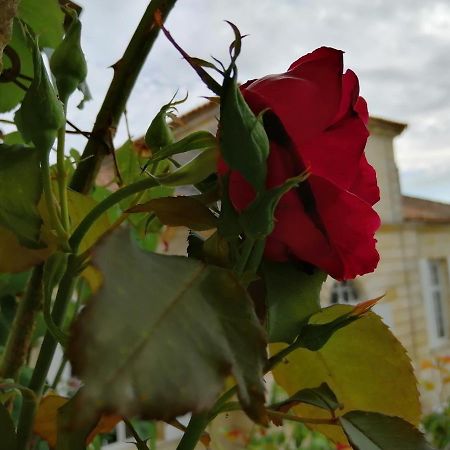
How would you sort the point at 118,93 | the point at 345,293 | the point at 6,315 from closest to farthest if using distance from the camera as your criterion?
the point at 118,93
the point at 6,315
the point at 345,293

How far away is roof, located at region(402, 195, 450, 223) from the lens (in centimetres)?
437

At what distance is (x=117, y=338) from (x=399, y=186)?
14.8 ft

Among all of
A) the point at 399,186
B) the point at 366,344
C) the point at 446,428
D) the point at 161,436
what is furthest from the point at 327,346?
the point at 399,186

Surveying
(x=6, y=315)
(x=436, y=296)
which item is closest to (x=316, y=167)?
(x=6, y=315)

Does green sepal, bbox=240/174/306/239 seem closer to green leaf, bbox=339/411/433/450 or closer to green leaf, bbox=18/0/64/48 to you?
green leaf, bbox=339/411/433/450

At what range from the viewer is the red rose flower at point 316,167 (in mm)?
112

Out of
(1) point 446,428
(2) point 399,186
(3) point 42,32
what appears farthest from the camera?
(2) point 399,186

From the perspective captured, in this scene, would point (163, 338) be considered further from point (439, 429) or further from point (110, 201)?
point (439, 429)

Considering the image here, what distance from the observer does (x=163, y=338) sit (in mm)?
81

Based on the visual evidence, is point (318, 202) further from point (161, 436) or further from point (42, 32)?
point (161, 436)

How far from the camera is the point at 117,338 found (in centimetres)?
8

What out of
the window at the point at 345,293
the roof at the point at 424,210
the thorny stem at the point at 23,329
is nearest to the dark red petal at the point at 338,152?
the thorny stem at the point at 23,329

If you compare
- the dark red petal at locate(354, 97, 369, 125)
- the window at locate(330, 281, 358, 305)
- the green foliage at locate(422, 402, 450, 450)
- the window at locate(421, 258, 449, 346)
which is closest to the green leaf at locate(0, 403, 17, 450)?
the dark red petal at locate(354, 97, 369, 125)

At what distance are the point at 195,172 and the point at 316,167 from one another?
2cm
